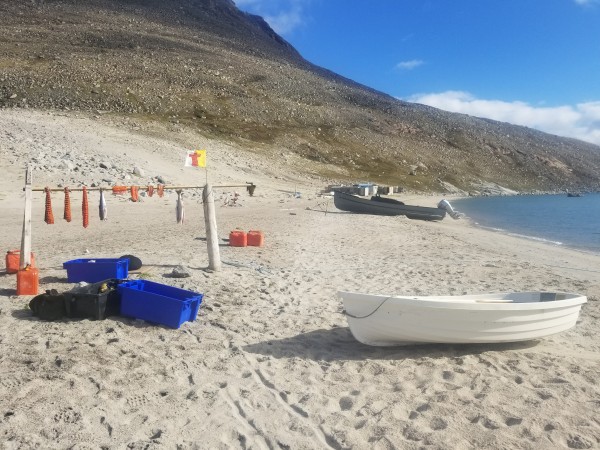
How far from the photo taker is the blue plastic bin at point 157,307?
7.32 meters

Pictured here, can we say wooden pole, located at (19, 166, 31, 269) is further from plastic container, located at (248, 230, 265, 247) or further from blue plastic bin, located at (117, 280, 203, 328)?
plastic container, located at (248, 230, 265, 247)

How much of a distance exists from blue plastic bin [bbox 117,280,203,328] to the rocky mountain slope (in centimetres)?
4239

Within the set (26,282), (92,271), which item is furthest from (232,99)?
(26,282)

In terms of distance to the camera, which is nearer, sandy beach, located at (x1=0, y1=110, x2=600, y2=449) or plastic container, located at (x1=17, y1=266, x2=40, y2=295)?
sandy beach, located at (x1=0, y1=110, x2=600, y2=449)

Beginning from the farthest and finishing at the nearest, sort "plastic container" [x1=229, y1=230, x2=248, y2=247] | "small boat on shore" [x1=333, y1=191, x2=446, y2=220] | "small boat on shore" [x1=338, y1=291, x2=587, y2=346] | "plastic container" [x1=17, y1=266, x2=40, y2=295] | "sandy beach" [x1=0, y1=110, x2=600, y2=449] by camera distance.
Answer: "small boat on shore" [x1=333, y1=191, x2=446, y2=220] → "plastic container" [x1=229, y1=230, x2=248, y2=247] → "plastic container" [x1=17, y1=266, x2=40, y2=295] → "small boat on shore" [x1=338, y1=291, x2=587, y2=346] → "sandy beach" [x1=0, y1=110, x2=600, y2=449]

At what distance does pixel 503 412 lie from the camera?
527cm

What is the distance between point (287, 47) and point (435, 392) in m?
139

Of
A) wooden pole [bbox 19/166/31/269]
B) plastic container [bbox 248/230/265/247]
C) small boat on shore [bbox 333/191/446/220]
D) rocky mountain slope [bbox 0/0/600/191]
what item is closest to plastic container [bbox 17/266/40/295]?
wooden pole [bbox 19/166/31/269]

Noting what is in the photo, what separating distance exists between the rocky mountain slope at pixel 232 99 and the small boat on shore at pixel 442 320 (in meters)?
43.4

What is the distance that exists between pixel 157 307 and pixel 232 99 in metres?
58.3

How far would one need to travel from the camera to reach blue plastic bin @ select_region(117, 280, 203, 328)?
7.32 metres

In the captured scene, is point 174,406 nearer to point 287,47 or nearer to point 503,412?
point 503,412

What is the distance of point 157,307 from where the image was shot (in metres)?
7.38

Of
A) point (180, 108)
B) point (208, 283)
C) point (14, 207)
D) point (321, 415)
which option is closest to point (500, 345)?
point (321, 415)
